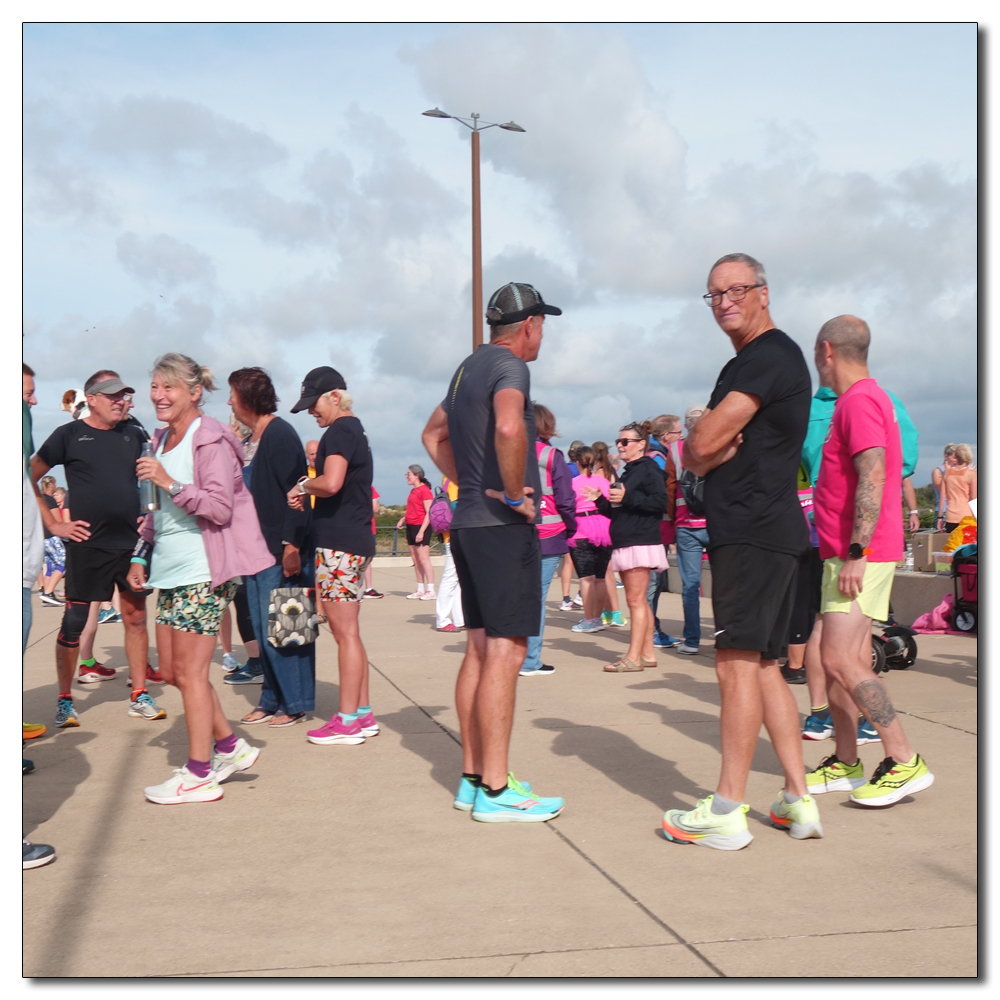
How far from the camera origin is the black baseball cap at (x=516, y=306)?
442 centimetres

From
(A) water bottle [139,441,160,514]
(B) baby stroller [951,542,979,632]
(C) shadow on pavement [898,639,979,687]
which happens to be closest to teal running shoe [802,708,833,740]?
(C) shadow on pavement [898,639,979,687]

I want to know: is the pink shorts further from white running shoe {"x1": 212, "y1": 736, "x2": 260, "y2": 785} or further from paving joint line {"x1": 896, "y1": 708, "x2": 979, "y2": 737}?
white running shoe {"x1": 212, "y1": 736, "x2": 260, "y2": 785}

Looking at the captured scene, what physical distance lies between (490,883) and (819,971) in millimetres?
1141

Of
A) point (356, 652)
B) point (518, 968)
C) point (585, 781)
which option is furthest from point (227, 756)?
point (518, 968)

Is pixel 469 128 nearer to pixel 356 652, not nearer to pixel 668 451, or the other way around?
pixel 668 451

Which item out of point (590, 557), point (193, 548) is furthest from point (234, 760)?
point (590, 557)

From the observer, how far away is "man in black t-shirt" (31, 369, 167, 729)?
20.9ft

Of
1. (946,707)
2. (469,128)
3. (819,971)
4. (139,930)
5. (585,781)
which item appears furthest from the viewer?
(469,128)

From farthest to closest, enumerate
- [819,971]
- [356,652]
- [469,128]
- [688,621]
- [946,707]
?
[469,128] → [688,621] → [946,707] → [356,652] → [819,971]

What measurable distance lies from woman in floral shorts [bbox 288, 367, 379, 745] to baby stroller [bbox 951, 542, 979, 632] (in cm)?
583

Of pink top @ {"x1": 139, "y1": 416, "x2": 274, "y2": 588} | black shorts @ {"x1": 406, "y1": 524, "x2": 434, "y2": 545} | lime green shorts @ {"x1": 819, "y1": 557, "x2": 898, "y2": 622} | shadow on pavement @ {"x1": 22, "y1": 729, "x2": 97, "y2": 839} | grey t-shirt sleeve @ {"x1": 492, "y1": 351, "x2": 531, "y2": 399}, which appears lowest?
shadow on pavement @ {"x1": 22, "y1": 729, "x2": 97, "y2": 839}

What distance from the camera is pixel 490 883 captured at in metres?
3.59

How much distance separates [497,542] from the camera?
4.29 m

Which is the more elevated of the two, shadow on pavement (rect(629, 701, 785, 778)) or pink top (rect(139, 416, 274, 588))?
pink top (rect(139, 416, 274, 588))
